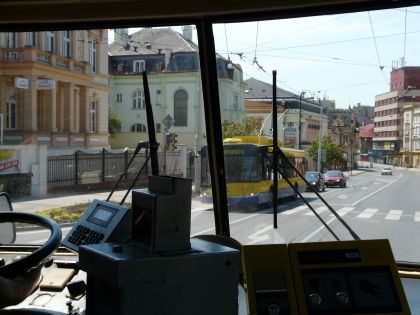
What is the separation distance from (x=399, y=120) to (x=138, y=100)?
1824 mm

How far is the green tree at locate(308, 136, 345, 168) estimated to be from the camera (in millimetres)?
3326

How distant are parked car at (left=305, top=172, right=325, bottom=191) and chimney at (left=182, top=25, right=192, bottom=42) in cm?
123

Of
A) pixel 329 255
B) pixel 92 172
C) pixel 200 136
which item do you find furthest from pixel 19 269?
pixel 200 136

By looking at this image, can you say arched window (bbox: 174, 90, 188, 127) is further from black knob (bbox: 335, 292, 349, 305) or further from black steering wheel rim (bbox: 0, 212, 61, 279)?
black knob (bbox: 335, 292, 349, 305)

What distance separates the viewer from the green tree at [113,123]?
345 centimetres

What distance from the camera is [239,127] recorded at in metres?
3.47

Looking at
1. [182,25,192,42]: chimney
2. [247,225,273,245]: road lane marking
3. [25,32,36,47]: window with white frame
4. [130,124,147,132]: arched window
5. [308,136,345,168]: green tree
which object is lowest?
[247,225,273,245]: road lane marking

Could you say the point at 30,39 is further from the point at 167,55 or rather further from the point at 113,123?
the point at 167,55

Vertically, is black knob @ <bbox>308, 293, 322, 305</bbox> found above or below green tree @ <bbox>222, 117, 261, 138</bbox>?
below

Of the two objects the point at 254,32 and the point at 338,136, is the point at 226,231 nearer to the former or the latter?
the point at 338,136

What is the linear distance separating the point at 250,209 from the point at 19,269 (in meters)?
2.03

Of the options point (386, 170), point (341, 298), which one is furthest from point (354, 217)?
point (341, 298)

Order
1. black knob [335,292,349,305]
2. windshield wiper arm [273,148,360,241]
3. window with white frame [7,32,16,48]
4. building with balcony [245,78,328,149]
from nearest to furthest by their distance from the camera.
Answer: black knob [335,292,349,305] < windshield wiper arm [273,148,360,241] < building with balcony [245,78,328,149] < window with white frame [7,32,16,48]

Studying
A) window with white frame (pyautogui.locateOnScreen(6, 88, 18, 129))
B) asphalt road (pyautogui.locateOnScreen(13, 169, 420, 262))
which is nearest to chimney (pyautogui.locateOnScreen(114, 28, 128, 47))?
window with white frame (pyautogui.locateOnScreen(6, 88, 18, 129))
